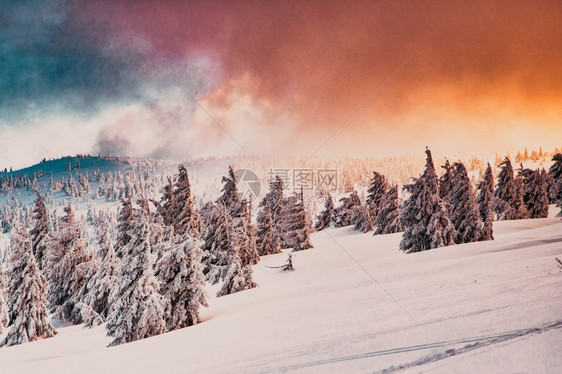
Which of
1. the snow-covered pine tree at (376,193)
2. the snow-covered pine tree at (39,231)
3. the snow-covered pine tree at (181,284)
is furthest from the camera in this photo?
the snow-covered pine tree at (376,193)

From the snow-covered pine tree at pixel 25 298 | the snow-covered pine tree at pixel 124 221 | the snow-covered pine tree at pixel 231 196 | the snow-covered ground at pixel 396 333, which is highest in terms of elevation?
the snow-covered pine tree at pixel 231 196

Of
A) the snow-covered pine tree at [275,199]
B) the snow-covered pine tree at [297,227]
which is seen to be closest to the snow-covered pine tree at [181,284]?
the snow-covered pine tree at [297,227]

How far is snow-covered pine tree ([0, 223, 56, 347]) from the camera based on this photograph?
18781mm

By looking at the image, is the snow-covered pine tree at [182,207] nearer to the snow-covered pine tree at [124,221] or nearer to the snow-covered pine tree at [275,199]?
the snow-covered pine tree at [124,221]

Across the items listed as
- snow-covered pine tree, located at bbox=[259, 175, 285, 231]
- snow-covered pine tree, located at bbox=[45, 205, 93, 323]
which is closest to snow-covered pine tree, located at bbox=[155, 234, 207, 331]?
snow-covered pine tree, located at bbox=[45, 205, 93, 323]

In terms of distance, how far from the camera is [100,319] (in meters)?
20.3

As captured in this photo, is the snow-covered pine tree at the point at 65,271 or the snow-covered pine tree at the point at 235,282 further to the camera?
the snow-covered pine tree at the point at 65,271

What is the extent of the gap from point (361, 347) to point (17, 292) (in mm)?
24252

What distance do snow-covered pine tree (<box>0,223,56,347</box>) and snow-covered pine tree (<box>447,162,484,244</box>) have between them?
106 feet

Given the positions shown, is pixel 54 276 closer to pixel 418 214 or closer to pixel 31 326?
pixel 31 326

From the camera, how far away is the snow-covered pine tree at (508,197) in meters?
43.2

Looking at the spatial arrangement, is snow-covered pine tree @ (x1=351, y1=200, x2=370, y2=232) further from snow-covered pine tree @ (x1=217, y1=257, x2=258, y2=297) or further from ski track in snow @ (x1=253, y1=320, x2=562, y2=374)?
ski track in snow @ (x1=253, y1=320, x2=562, y2=374)

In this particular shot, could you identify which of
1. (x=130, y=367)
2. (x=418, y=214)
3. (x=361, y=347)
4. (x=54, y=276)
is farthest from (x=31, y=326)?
(x=418, y=214)

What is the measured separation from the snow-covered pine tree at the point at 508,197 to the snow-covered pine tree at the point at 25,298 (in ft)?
180
